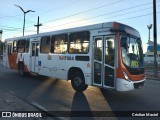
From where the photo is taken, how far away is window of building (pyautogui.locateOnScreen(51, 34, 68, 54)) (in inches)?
498

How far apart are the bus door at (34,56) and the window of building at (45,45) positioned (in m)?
0.73

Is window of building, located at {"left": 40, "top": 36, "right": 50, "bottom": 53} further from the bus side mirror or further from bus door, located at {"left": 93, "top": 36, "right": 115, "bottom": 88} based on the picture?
A: the bus side mirror

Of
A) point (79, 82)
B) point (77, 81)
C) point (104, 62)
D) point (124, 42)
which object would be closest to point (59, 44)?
point (77, 81)

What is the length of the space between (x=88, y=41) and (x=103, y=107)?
11.6 feet

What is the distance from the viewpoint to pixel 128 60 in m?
9.79

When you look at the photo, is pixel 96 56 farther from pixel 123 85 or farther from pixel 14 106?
pixel 14 106

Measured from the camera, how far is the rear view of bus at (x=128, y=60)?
9445 mm

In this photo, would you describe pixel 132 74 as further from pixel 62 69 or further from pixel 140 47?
pixel 62 69

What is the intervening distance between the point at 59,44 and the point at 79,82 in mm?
2657

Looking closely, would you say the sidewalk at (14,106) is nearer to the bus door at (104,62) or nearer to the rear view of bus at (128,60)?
the bus door at (104,62)

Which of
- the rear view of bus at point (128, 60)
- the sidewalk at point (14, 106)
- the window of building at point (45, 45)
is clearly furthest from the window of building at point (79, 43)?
the sidewalk at point (14, 106)

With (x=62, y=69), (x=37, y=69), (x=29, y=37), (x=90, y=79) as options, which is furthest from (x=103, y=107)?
(x=29, y=37)

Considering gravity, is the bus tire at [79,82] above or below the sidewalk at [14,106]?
above

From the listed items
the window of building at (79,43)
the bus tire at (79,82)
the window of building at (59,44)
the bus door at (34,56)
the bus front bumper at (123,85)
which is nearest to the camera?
the bus front bumper at (123,85)
